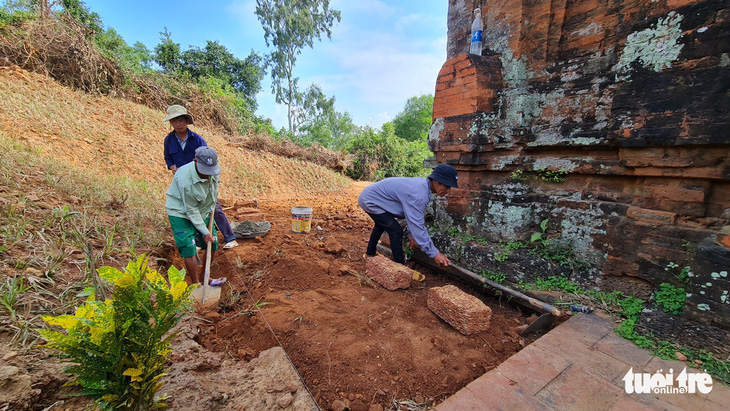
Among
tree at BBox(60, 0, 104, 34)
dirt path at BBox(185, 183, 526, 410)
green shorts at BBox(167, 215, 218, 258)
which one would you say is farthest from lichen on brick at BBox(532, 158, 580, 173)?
tree at BBox(60, 0, 104, 34)

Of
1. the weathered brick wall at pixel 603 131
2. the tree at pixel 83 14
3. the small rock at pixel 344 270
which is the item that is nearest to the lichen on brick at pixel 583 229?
the weathered brick wall at pixel 603 131

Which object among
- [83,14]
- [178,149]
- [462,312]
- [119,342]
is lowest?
[462,312]

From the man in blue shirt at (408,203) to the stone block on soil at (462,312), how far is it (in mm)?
409

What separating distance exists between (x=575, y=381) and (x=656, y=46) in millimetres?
2276

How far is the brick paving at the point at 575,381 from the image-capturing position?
1.45 m

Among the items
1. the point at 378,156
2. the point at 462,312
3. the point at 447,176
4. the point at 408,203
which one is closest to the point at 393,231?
the point at 408,203

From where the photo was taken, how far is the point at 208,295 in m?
2.59

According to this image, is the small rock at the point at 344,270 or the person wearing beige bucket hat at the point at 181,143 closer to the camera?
the small rock at the point at 344,270

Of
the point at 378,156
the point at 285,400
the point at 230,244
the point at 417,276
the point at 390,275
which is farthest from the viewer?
the point at 378,156

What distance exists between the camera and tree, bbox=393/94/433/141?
27011mm

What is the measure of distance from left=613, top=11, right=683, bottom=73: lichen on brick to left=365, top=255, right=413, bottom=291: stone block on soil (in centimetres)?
233

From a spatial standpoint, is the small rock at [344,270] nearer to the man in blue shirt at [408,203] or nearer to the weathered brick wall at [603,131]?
the man in blue shirt at [408,203]

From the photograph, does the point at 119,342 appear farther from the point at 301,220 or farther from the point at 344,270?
the point at 301,220

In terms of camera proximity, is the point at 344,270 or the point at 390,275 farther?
the point at 344,270
